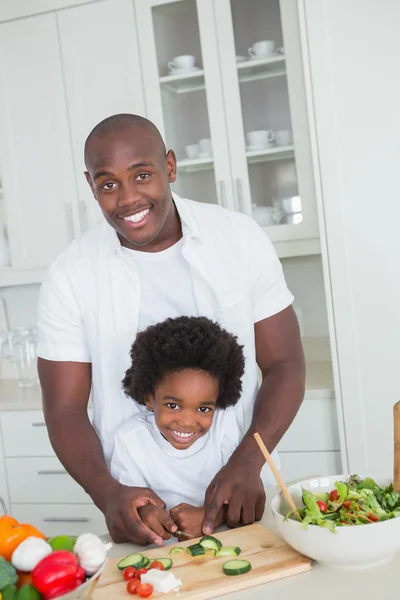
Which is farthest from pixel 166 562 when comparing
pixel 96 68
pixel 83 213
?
Result: pixel 96 68

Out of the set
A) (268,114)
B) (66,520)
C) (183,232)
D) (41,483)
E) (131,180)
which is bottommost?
(66,520)

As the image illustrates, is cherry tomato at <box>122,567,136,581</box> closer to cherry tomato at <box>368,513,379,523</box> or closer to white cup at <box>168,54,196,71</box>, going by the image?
cherry tomato at <box>368,513,379,523</box>

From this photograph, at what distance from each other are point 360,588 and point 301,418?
1.59 meters

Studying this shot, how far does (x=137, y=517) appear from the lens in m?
1.31

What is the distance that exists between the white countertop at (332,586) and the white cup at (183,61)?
2210 mm

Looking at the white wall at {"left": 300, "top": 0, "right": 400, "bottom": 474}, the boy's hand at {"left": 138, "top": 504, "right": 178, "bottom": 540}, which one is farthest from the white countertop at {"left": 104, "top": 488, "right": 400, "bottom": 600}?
the white wall at {"left": 300, "top": 0, "right": 400, "bottom": 474}

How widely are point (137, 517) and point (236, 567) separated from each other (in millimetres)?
233

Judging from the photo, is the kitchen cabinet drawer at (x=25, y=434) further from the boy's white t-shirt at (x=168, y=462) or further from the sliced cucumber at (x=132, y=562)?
the sliced cucumber at (x=132, y=562)

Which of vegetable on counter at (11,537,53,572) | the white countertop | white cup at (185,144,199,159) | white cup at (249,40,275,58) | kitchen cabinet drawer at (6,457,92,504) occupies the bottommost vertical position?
kitchen cabinet drawer at (6,457,92,504)

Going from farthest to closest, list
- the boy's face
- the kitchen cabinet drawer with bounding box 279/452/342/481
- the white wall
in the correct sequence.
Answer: the kitchen cabinet drawer with bounding box 279/452/342/481, the white wall, the boy's face

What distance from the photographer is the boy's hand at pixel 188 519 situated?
133 centimetres

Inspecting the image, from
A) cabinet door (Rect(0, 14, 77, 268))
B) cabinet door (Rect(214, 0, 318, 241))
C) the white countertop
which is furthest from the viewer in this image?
cabinet door (Rect(0, 14, 77, 268))

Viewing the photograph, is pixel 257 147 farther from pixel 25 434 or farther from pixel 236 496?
pixel 236 496

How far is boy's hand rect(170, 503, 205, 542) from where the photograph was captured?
4.35ft
